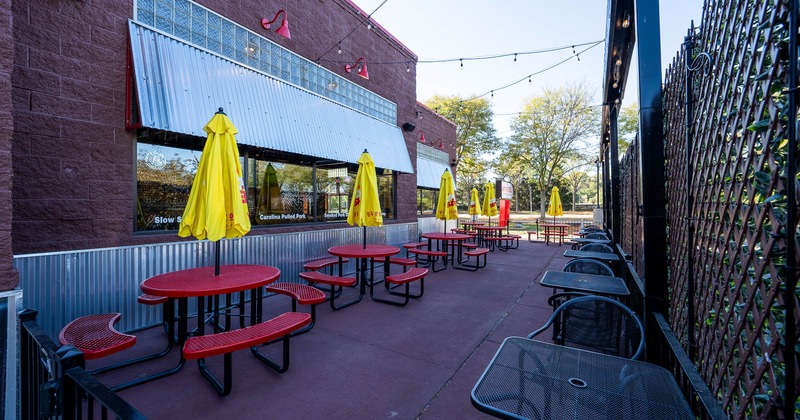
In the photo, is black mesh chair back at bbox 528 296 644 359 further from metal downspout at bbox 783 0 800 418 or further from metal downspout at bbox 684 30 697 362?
metal downspout at bbox 783 0 800 418

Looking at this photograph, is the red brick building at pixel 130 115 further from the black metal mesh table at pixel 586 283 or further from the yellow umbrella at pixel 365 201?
the black metal mesh table at pixel 586 283

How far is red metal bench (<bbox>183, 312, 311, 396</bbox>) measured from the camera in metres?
2.51

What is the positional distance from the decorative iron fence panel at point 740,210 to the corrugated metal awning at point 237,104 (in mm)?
5331

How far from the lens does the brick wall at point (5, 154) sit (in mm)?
2377

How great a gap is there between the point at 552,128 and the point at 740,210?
23.6 metres

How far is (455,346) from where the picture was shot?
3.69m

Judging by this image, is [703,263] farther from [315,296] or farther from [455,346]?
[315,296]

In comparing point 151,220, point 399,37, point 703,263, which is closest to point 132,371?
point 151,220

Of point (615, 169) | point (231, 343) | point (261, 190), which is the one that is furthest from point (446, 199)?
point (231, 343)

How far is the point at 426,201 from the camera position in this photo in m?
14.1

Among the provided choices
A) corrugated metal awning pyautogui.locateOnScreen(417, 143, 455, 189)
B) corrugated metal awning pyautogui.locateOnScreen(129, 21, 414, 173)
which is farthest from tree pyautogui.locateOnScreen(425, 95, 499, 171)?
corrugated metal awning pyautogui.locateOnScreen(129, 21, 414, 173)

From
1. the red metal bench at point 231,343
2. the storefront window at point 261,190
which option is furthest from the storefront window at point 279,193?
the red metal bench at point 231,343

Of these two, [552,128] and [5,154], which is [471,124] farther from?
[5,154]

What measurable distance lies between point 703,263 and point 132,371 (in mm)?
4651
